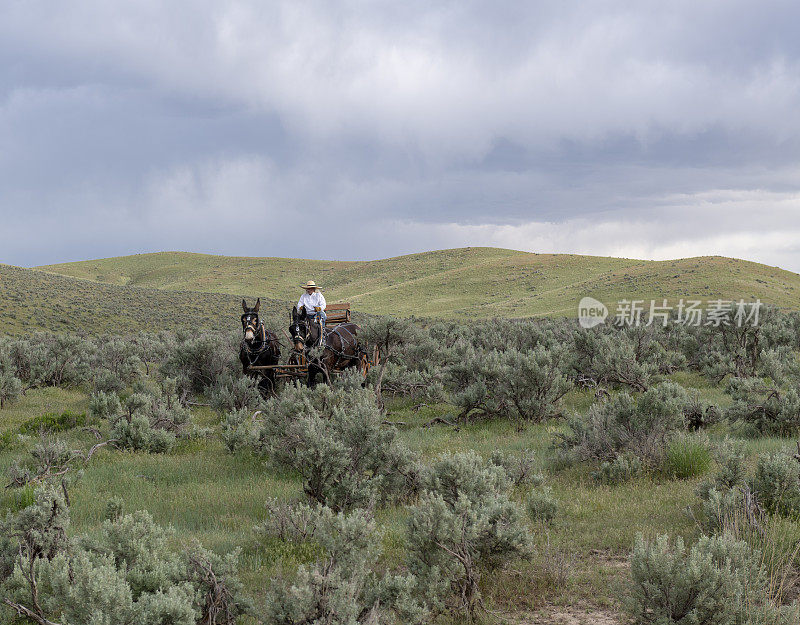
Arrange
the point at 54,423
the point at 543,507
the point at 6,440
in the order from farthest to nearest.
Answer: the point at 54,423 → the point at 6,440 → the point at 543,507

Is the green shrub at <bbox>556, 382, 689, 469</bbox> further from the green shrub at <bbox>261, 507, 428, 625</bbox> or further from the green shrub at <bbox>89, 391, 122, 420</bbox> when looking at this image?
the green shrub at <bbox>89, 391, 122, 420</bbox>

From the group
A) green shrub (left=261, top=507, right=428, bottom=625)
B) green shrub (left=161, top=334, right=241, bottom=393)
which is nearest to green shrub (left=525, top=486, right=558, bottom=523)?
green shrub (left=261, top=507, right=428, bottom=625)

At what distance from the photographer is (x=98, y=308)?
1767 inches

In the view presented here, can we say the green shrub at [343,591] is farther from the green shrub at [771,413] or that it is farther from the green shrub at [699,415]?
the green shrub at [771,413]

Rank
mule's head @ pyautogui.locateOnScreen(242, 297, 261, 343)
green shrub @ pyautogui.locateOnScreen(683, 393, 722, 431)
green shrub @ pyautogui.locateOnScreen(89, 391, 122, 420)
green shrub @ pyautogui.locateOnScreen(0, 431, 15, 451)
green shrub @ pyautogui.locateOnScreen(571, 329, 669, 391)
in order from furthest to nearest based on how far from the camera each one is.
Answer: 1. green shrub @ pyautogui.locateOnScreen(571, 329, 669, 391)
2. mule's head @ pyautogui.locateOnScreen(242, 297, 261, 343)
3. green shrub @ pyautogui.locateOnScreen(89, 391, 122, 420)
4. green shrub @ pyautogui.locateOnScreen(683, 393, 722, 431)
5. green shrub @ pyautogui.locateOnScreen(0, 431, 15, 451)

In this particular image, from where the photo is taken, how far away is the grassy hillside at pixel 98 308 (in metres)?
38.0

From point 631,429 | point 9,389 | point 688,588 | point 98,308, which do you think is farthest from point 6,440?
point 98,308

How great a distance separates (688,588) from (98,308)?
161 ft

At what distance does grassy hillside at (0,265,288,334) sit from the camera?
38031 millimetres

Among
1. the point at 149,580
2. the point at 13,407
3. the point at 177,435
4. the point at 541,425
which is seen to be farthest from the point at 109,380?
the point at 149,580

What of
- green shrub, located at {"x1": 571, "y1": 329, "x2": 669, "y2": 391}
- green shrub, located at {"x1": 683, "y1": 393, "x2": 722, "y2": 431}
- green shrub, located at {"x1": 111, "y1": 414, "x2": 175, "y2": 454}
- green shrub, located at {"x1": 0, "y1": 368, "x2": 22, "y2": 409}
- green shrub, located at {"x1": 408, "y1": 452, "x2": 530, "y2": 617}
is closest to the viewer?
green shrub, located at {"x1": 408, "y1": 452, "x2": 530, "y2": 617}

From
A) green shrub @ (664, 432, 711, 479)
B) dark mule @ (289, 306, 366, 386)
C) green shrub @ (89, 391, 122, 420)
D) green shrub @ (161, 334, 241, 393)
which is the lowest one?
green shrub @ (89, 391, 122, 420)

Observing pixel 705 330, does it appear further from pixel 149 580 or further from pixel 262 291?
pixel 262 291

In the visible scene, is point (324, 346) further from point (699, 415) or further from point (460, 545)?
point (460, 545)
